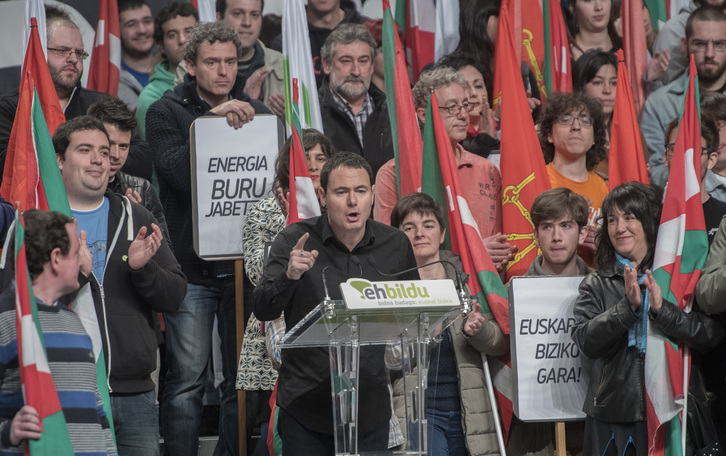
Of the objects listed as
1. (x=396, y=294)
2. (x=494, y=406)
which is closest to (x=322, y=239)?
(x=396, y=294)

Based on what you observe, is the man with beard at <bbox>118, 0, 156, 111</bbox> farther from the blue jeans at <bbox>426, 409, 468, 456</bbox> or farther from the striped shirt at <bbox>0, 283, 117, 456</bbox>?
the striped shirt at <bbox>0, 283, 117, 456</bbox>

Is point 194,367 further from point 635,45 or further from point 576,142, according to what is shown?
point 635,45

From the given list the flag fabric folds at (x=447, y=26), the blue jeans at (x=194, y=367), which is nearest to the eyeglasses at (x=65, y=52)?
the blue jeans at (x=194, y=367)

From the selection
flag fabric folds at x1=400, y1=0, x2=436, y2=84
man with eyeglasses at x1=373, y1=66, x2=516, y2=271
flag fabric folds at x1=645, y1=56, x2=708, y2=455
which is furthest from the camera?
flag fabric folds at x1=400, y1=0, x2=436, y2=84

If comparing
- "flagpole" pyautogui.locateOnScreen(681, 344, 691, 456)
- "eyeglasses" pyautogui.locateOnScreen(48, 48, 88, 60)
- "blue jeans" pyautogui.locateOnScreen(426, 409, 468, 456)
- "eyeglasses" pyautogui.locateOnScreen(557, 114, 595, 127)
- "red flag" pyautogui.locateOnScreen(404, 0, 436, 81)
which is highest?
"red flag" pyautogui.locateOnScreen(404, 0, 436, 81)

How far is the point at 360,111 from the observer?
688cm

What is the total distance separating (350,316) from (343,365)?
220mm

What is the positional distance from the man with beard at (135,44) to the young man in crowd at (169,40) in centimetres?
57

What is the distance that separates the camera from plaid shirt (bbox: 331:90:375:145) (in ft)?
22.4

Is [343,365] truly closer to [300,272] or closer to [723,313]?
[300,272]

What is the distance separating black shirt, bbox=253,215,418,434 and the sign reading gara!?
0.36m

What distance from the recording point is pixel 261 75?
282 inches

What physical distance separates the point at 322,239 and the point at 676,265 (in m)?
1.77

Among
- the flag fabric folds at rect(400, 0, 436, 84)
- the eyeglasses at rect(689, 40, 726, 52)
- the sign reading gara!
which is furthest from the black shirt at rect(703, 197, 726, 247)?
the flag fabric folds at rect(400, 0, 436, 84)
